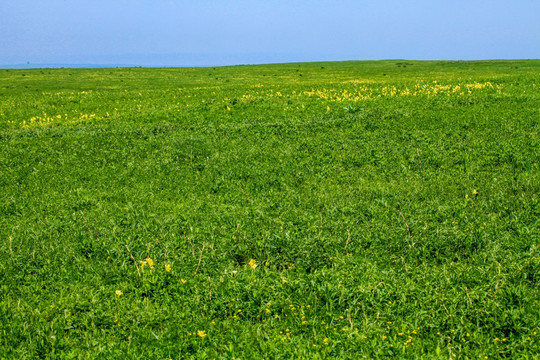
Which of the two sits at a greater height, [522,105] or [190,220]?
[522,105]

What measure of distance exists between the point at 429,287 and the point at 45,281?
16.5ft

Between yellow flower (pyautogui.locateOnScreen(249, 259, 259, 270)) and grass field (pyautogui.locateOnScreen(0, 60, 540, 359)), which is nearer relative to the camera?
grass field (pyautogui.locateOnScreen(0, 60, 540, 359))

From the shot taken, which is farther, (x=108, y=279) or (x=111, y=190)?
(x=111, y=190)

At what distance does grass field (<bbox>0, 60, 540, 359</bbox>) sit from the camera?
436 centimetres

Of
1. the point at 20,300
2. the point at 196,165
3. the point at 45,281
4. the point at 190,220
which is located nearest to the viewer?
the point at 20,300

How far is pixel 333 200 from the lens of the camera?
835 centimetres

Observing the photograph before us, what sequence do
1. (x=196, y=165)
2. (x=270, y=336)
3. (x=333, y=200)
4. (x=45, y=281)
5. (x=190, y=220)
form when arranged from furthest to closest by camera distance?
(x=196, y=165)
(x=333, y=200)
(x=190, y=220)
(x=45, y=281)
(x=270, y=336)

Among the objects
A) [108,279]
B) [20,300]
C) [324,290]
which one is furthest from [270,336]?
[20,300]

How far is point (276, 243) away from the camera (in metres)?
6.45

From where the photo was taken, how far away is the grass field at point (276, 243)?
436 cm

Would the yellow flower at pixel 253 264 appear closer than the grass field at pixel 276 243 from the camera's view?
No

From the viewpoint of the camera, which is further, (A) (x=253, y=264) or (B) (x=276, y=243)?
(B) (x=276, y=243)

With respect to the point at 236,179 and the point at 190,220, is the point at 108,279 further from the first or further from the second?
the point at 236,179

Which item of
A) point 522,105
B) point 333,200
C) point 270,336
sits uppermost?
point 522,105
